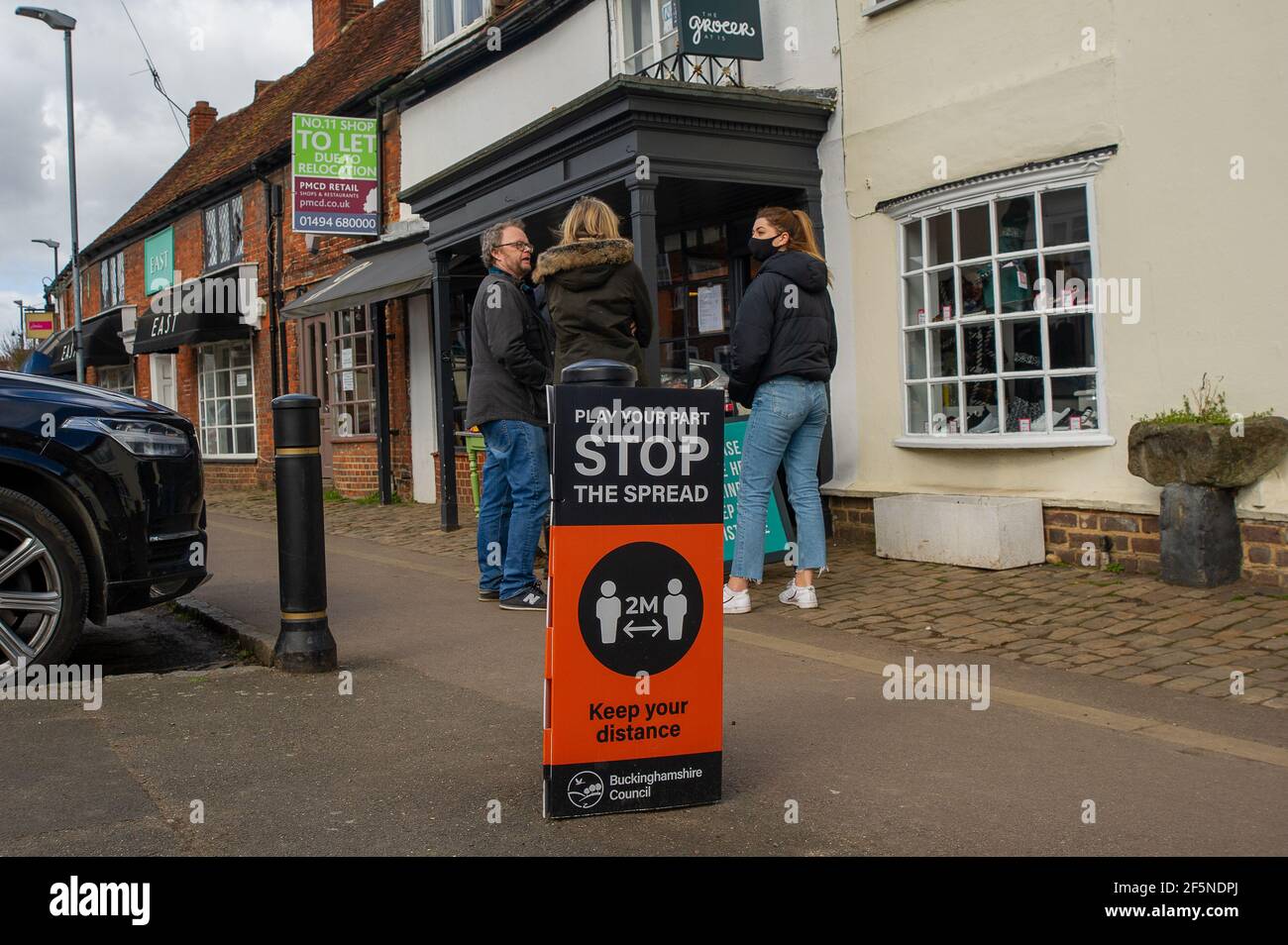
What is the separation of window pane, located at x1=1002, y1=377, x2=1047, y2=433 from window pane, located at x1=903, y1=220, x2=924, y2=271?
122cm

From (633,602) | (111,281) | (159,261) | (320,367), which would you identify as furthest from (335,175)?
(111,281)

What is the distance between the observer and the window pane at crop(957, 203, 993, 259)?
8312mm

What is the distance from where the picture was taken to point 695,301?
11.0m

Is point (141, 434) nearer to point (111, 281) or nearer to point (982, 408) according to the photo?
point (982, 408)

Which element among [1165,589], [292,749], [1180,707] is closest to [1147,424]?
[1165,589]

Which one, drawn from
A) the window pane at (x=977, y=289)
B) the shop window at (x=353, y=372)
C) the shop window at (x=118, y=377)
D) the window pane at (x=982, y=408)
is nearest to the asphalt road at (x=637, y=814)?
the window pane at (x=982, y=408)

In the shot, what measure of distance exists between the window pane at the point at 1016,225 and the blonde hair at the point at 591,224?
2.95 meters

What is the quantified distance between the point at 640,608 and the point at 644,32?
875 centimetres

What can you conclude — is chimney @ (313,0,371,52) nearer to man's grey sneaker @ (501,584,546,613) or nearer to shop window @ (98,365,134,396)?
shop window @ (98,365,134,396)

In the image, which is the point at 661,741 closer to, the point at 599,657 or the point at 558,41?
Answer: the point at 599,657

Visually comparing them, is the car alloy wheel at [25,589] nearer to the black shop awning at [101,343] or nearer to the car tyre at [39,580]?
the car tyre at [39,580]

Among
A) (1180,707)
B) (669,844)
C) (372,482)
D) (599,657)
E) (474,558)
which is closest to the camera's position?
(669,844)

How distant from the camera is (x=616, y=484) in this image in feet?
11.8

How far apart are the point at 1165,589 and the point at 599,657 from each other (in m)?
4.32
